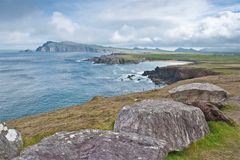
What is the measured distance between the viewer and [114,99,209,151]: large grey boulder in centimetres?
2010

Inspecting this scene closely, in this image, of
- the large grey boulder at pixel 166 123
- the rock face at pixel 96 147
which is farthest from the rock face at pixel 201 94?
the rock face at pixel 96 147

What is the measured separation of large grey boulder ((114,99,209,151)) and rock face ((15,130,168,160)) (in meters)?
5.13

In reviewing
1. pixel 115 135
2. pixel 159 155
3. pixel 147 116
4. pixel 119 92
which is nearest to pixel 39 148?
pixel 115 135

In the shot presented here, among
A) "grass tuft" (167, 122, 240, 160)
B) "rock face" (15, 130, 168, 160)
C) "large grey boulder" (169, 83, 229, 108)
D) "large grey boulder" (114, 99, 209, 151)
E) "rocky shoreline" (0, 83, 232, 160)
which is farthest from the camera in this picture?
"large grey boulder" (169, 83, 229, 108)

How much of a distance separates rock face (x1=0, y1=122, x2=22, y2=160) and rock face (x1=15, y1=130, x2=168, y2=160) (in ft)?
8.45

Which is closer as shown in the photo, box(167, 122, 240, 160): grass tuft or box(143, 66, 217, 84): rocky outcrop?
box(167, 122, 240, 160): grass tuft

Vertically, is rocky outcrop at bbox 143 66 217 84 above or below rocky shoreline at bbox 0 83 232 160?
below

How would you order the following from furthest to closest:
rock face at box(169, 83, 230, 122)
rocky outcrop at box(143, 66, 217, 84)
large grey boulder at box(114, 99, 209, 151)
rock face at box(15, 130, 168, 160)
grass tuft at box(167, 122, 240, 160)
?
rocky outcrop at box(143, 66, 217, 84)
rock face at box(169, 83, 230, 122)
large grey boulder at box(114, 99, 209, 151)
grass tuft at box(167, 122, 240, 160)
rock face at box(15, 130, 168, 160)

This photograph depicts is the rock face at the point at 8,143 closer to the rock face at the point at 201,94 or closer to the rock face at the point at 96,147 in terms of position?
the rock face at the point at 96,147

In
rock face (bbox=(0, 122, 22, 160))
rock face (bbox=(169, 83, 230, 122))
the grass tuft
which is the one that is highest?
rock face (bbox=(0, 122, 22, 160))

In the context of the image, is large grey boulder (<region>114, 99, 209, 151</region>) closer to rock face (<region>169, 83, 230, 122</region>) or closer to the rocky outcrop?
rock face (<region>169, 83, 230, 122</region>)

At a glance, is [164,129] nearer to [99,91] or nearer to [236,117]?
[236,117]

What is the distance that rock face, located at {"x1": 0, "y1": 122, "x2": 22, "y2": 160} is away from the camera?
1541 centimetres

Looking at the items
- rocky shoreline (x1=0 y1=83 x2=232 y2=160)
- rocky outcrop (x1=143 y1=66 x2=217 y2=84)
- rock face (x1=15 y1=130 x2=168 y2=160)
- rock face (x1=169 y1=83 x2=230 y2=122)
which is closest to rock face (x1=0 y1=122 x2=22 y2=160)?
rocky shoreline (x1=0 y1=83 x2=232 y2=160)
